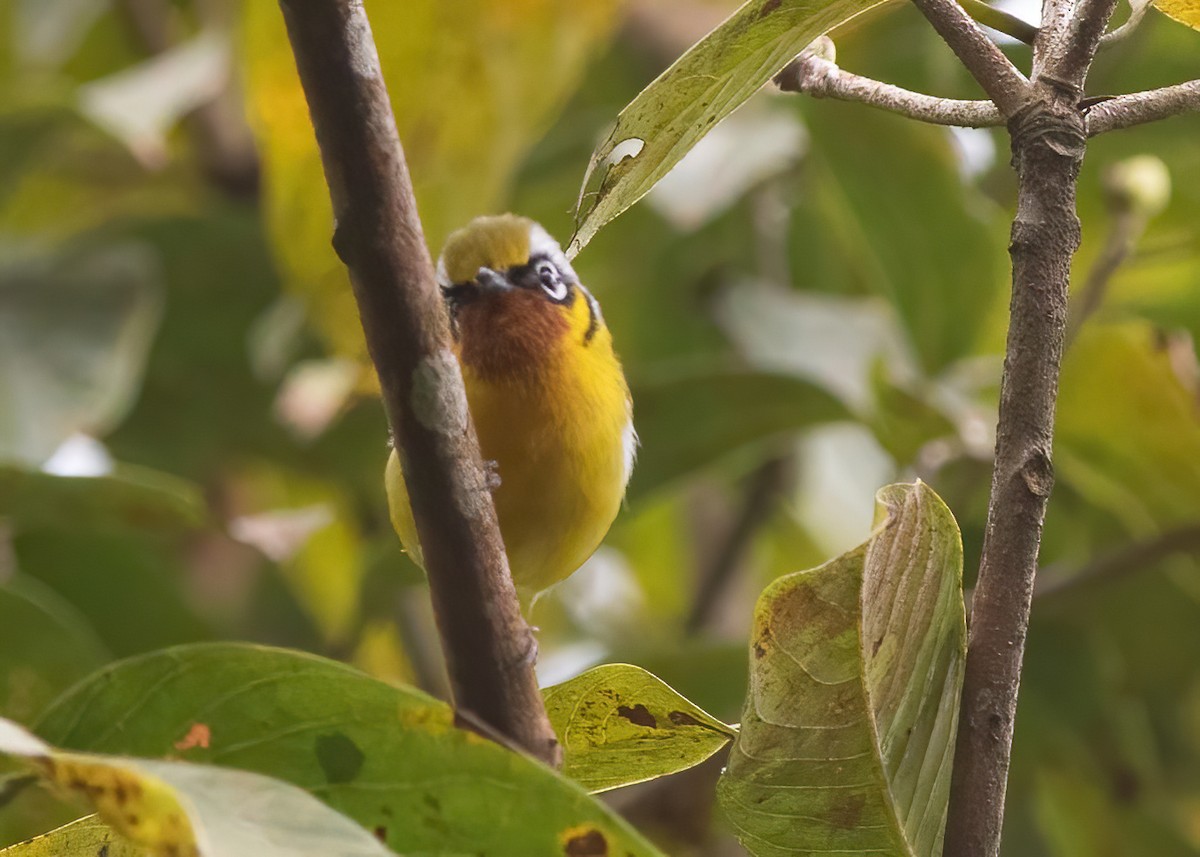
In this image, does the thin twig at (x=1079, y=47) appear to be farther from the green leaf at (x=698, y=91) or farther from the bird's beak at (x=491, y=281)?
the bird's beak at (x=491, y=281)

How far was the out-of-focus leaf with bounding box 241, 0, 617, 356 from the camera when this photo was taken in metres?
1.67

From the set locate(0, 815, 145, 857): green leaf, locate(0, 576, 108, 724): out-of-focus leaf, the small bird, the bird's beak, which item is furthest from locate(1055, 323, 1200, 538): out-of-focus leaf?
locate(0, 815, 145, 857): green leaf

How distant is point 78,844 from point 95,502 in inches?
29.9

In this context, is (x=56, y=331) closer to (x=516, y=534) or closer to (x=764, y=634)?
(x=516, y=534)

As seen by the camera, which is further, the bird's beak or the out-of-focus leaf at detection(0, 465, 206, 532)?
the bird's beak

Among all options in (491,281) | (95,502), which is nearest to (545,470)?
(491,281)

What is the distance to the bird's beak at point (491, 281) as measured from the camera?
1.67 m

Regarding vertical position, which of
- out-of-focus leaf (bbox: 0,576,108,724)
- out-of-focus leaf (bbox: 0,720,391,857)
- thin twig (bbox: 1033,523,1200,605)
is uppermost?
thin twig (bbox: 1033,523,1200,605)

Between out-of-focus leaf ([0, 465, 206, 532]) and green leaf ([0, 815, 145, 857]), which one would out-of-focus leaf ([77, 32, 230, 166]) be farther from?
green leaf ([0, 815, 145, 857])

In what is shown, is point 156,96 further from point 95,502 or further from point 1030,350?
point 1030,350

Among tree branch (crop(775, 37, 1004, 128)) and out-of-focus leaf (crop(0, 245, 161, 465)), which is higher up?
out-of-focus leaf (crop(0, 245, 161, 465))

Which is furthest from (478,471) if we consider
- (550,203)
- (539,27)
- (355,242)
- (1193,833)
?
(550,203)

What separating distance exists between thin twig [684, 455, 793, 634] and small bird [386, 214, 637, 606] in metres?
0.50

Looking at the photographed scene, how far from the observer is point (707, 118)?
2.54 ft
